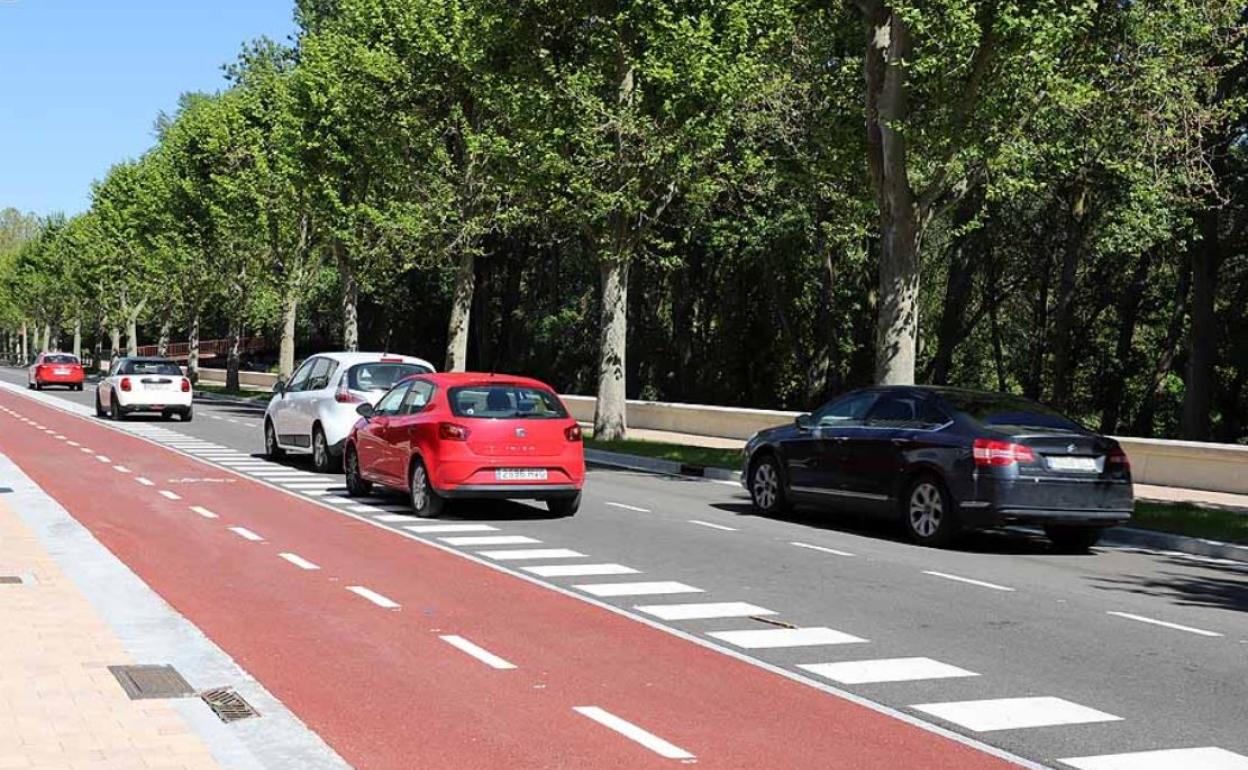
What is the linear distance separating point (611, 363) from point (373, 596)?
2083 centimetres

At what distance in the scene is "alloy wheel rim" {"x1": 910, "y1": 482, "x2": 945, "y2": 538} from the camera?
49.5ft

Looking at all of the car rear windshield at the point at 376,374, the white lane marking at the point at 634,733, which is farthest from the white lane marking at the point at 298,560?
the car rear windshield at the point at 376,374

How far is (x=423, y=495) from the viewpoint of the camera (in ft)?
54.5

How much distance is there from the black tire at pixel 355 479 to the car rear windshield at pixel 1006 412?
767cm

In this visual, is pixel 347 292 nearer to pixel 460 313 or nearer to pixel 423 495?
pixel 460 313

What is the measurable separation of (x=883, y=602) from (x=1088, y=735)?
4.08m

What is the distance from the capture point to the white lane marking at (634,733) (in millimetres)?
6562

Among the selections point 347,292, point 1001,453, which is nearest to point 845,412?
point 1001,453

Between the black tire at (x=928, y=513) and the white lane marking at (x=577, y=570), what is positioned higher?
the black tire at (x=928, y=513)

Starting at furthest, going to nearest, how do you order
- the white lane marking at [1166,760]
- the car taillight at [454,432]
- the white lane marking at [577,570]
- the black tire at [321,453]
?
1. the black tire at [321,453]
2. the car taillight at [454,432]
3. the white lane marking at [577,570]
4. the white lane marking at [1166,760]

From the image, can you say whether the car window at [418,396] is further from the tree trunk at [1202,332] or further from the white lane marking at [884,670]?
the tree trunk at [1202,332]

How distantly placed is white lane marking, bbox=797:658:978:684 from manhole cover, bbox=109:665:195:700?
3.50m

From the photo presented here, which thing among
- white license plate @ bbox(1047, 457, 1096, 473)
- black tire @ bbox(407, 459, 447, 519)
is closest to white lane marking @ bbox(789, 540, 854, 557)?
white license plate @ bbox(1047, 457, 1096, 473)

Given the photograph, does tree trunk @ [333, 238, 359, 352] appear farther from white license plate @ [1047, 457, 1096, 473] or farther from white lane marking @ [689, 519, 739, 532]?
white license plate @ [1047, 457, 1096, 473]
